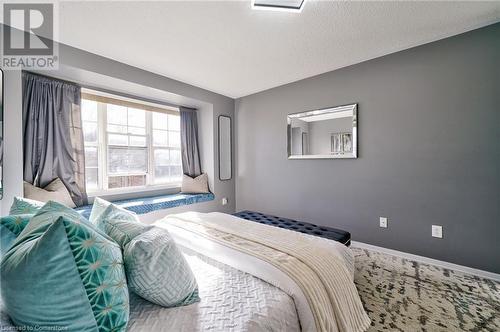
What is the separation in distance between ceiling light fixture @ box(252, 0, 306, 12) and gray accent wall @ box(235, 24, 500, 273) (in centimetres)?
147

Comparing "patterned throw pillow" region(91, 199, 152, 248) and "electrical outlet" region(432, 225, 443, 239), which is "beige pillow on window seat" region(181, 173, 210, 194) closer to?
"patterned throw pillow" region(91, 199, 152, 248)


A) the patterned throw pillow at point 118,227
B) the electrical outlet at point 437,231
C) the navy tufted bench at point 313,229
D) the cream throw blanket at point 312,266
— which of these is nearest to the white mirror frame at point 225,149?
the navy tufted bench at point 313,229

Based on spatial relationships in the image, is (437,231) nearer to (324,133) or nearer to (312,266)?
(324,133)

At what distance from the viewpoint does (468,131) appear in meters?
2.19

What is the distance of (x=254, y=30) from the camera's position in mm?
2109

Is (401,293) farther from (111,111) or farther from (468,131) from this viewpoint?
(111,111)

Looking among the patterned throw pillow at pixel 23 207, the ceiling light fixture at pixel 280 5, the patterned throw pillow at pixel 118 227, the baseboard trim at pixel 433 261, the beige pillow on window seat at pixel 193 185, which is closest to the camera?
the patterned throw pillow at pixel 118 227

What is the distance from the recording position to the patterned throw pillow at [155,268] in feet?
2.90

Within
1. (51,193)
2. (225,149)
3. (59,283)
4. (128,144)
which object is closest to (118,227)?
(59,283)

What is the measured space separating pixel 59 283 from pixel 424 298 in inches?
94.6

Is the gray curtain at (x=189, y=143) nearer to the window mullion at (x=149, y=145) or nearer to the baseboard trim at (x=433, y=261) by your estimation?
the window mullion at (x=149, y=145)

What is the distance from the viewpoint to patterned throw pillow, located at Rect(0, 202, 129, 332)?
0.62m

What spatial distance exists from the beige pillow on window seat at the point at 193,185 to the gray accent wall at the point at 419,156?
166 centimetres

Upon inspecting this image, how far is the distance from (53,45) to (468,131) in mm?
4389
